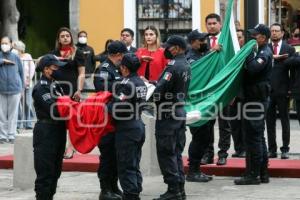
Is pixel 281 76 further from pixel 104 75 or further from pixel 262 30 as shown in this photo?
pixel 104 75

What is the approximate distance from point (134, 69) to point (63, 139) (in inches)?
44.3

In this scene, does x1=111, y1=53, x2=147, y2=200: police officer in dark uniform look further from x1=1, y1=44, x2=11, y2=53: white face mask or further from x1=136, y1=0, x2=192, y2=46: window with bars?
x1=136, y1=0, x2=192, y2=46: window with bars

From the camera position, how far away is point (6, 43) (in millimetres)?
17328

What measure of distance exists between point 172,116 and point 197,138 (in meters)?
1.38

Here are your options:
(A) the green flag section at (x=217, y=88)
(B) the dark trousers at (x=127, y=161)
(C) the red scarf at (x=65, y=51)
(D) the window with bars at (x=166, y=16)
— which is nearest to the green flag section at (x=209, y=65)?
(A) the green flag section at (x=217, y=88)

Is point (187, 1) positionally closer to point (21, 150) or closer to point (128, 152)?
point (21, 150)

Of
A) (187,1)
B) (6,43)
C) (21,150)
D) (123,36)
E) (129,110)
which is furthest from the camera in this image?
(187,1)

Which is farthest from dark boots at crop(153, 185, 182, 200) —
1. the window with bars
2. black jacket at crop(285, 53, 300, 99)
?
the window with bars

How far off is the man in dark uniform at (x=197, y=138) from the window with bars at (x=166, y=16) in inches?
485

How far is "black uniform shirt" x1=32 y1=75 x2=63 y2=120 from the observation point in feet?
34.4

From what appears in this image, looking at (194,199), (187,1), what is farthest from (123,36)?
(187,1)

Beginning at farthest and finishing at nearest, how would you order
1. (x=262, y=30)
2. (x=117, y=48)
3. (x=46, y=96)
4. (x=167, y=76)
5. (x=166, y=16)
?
(x=166, y=16), (x=262, y=30), (x=117, y=48), (x=167, y=76), (x=46, y=96)

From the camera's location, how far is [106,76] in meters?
11.4

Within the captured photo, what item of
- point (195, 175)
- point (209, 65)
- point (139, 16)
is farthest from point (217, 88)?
point (139, 16)
